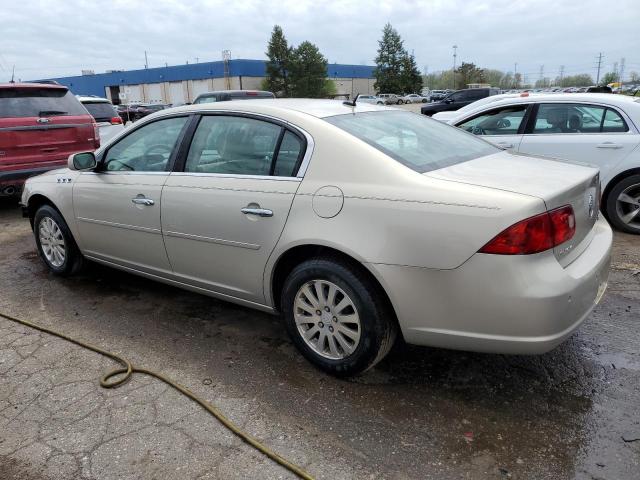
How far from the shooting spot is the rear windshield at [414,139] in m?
2.92

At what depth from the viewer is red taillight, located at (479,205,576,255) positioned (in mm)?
2336

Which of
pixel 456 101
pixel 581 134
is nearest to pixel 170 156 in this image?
pixel 581 134

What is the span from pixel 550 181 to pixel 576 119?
380 centimetres

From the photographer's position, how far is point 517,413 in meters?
2.68

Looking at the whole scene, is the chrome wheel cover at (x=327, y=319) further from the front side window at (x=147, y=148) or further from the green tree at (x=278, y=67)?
the green tree at (x=278, y=67)

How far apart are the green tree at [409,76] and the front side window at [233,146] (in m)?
84.5

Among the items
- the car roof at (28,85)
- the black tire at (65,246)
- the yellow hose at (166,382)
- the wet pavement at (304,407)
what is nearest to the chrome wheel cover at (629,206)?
the wet pavement at (304,407)

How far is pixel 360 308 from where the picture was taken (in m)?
2.75

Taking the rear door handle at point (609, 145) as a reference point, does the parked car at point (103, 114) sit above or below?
above

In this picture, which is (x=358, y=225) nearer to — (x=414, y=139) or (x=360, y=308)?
(x=360, y=308)

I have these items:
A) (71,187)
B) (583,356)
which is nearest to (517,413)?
(583,356)

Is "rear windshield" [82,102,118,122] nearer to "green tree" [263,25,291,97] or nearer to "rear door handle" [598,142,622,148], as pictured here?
"rear door handle" [598,142,622,148]

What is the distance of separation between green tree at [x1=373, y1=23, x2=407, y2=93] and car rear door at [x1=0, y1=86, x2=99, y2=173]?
80.2 m

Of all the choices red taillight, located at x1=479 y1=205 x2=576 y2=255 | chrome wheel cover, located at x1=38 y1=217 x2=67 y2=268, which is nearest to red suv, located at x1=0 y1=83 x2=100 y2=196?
chrome wheel cover, located at x1=38 y1=217 x2=67 y2=268
